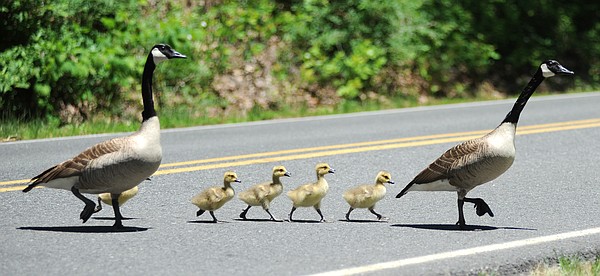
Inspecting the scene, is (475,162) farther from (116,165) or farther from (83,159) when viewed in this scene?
(83,159)

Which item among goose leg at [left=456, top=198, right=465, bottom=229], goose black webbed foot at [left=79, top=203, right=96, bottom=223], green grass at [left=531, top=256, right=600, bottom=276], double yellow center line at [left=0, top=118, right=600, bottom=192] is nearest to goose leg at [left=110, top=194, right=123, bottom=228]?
goose black webbed foot at [left=79, top=203, right=96, bottom=223]

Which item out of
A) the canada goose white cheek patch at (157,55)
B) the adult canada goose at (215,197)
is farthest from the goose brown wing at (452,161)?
the canada goose white cheek patch at (157,55)

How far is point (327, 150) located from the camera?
11.3 metres

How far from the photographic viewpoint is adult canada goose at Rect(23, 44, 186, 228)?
6391mm

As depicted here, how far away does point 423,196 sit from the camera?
28.0 feet

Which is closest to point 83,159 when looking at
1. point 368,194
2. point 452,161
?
point 368,194

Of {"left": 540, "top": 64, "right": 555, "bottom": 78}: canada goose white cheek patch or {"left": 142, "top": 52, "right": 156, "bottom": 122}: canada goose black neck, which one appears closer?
{"left": 142, "top": 52, "right": 156, "bottom": 122}: canada goose black neck

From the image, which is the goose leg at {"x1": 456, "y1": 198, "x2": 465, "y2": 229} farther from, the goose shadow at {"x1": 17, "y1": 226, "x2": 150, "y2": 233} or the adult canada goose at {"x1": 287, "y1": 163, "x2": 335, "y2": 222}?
the goose shadow at {"x1": 17, "y1": 226, "x2": 150, "y2": 233}

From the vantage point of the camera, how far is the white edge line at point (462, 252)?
5754 mm

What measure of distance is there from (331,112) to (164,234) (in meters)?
9.22

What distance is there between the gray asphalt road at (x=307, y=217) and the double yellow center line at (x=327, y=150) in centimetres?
2

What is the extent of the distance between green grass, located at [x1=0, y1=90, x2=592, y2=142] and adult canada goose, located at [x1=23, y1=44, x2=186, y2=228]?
5.95 m

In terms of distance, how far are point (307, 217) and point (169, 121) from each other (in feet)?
22.0

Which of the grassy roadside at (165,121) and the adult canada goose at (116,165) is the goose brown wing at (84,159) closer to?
the adult canada goose at (116,165)
